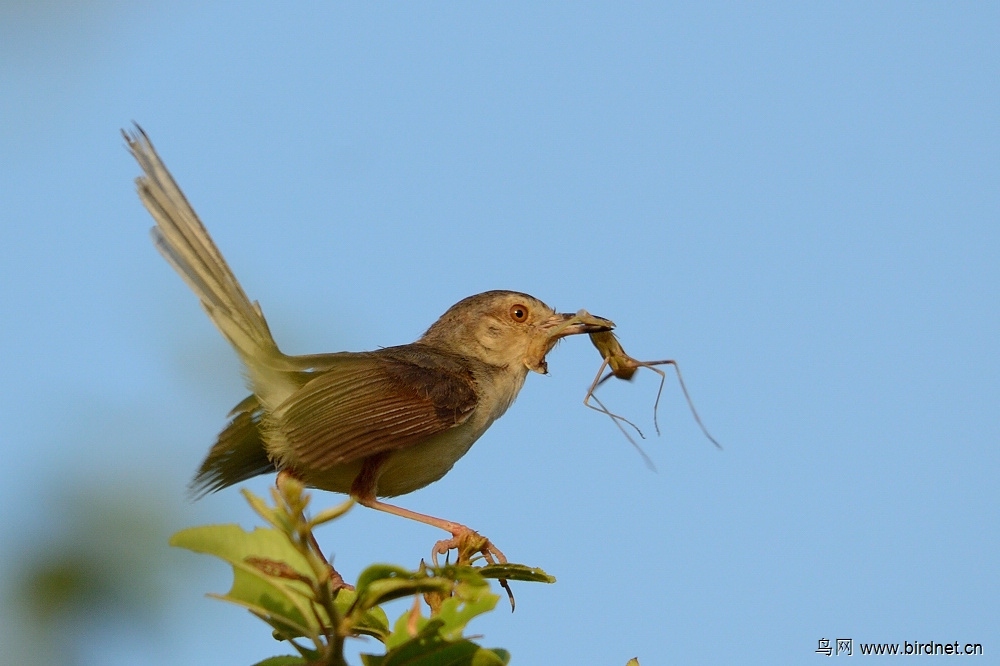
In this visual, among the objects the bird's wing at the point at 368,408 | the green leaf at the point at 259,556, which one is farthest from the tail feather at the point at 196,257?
the green leaf at the point at 259,556

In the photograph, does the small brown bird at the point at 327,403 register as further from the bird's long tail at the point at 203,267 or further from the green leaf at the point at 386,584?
the green leaf at the point at 386,584

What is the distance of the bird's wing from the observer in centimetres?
476

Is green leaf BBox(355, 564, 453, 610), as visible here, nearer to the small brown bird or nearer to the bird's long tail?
the small brown bird

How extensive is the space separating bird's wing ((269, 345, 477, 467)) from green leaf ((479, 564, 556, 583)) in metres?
2.12

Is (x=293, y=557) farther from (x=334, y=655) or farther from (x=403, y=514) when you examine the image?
(x=403, y=514)

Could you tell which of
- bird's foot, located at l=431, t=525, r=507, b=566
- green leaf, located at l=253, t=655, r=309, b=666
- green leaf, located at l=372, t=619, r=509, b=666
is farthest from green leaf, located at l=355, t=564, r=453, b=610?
bird's foot, located at l=431, t=525, r=507, b=566

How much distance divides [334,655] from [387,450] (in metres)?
3.19

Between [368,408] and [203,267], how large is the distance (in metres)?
1.02

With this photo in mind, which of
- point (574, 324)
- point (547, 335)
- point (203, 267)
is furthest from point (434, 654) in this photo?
point (547, 335)

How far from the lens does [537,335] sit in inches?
250

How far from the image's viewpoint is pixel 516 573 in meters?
2.58

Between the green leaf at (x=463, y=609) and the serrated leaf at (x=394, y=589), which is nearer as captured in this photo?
the serrated leaf at (x=394, y=589)

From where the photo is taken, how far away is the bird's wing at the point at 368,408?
476 centimetres

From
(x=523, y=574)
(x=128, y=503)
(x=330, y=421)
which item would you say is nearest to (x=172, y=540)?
(x=523, y=574)
